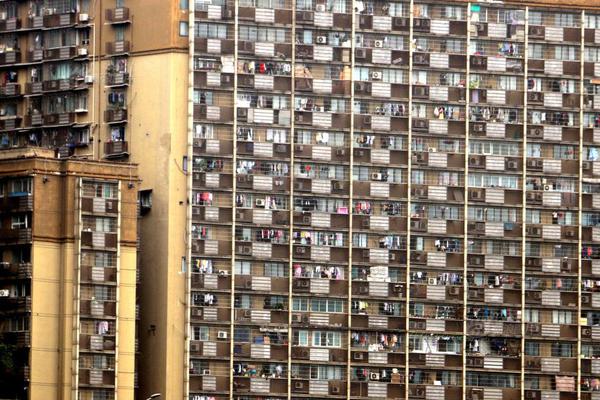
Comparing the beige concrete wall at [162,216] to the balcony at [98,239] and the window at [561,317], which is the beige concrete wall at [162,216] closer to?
the balcony at [98,239]

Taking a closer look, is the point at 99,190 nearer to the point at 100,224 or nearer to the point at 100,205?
the point at 100,205

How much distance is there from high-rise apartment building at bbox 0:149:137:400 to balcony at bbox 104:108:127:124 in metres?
7.45

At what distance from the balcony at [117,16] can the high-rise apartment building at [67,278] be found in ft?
40.3

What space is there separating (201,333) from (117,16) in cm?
2205

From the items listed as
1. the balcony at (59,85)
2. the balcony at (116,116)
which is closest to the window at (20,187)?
the balcony at (116,116)

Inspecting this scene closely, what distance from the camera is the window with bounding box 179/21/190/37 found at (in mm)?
173875

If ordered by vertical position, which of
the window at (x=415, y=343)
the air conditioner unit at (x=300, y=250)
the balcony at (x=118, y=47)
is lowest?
the window at (x=415, y=343)

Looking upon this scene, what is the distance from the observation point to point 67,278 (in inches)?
6540

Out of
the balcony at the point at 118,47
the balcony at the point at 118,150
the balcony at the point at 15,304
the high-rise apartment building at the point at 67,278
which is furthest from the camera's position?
the balcony at the point at 118,47

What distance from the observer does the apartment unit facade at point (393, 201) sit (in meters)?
172

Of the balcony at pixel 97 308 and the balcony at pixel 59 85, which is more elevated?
the balcony at pixel 59 85

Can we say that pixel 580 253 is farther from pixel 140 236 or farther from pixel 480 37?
pixel 140 236

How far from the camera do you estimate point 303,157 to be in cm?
17362

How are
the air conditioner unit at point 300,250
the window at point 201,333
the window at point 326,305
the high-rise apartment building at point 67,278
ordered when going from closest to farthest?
the high-rise apartment building at point 67,278
the window at point 201,333
the air conditioner unit at point 300,250
the window at point 326,305
